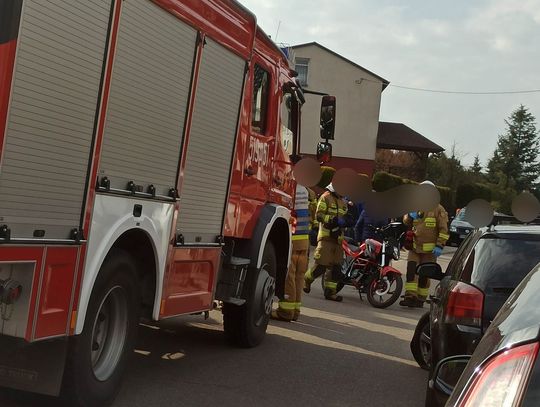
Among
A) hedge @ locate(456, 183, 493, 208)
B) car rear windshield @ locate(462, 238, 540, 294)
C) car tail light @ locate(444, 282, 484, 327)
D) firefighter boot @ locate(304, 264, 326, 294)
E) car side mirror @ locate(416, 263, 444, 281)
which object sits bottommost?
firefighter boot @ locate(304, 264, 326, 294)

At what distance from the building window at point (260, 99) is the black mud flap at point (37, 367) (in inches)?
129

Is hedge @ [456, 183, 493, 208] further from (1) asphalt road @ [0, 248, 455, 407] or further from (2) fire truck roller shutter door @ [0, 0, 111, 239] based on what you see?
(2) fire truck roller shutter door @ [0, 0, 111, 239]

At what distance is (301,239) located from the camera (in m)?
9.85

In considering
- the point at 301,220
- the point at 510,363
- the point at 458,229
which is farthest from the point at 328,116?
the point at 458,229

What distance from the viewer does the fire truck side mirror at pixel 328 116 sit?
840 centimetres

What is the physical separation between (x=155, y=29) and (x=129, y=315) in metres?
1.90

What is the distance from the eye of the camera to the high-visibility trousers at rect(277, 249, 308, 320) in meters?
9.56

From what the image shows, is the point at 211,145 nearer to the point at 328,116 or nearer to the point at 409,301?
the point at 328,116

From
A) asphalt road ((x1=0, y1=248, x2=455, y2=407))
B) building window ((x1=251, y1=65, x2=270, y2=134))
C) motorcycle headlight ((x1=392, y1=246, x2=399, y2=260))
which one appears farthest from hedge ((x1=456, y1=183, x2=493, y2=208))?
building window ((x1=251, y1=65, x2=270, y2=134))

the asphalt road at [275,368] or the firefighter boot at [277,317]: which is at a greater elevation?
the firefighter boot at [277,317]

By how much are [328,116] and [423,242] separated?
14.7 ft

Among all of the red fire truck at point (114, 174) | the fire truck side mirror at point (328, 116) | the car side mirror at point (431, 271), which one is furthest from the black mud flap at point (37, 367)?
the fire truck side mirror at point (328, 116)

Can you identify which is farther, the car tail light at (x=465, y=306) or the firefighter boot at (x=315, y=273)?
the firefighter boot at (x=315, y=273)

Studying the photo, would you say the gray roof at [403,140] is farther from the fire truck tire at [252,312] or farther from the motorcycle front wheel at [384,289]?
the fire truck tire at [252,312]
